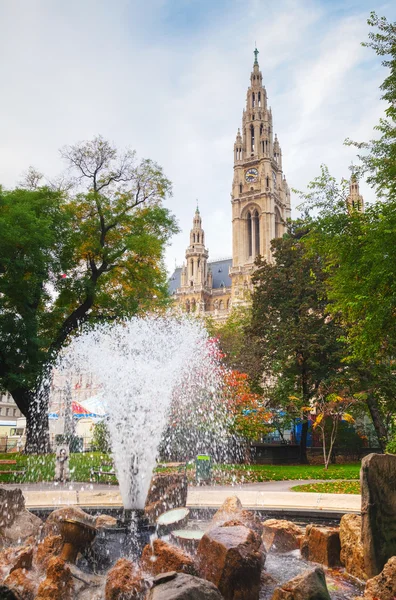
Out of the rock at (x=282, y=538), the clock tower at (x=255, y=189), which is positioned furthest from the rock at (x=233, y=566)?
the clock tower at (x=255, y=189)

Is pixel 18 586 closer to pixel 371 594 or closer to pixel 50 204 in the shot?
pixel 371 594

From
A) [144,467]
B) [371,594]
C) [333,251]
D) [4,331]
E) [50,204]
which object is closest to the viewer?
[371,594]

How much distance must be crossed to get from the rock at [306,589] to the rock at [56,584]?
1.97 meters

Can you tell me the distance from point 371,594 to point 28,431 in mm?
21146

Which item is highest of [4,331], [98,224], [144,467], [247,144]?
[247,144]

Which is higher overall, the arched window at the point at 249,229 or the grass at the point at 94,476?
the arched window at the point at 249,229

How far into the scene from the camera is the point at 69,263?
76.1 feet

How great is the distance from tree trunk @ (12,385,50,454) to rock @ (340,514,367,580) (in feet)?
59.9

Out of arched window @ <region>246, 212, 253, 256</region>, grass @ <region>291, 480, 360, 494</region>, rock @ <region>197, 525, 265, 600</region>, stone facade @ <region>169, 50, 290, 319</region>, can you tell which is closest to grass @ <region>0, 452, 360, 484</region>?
grass @ <region>291, 480, 360, 494</region>

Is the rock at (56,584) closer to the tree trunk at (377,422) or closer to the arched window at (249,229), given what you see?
the tree trunk at (377,422)

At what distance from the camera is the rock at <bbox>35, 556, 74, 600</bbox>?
4.46 metres

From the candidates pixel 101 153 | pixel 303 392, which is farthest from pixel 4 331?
pixel 303 392

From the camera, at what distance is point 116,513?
27.7ft

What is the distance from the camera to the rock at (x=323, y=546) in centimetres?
587
